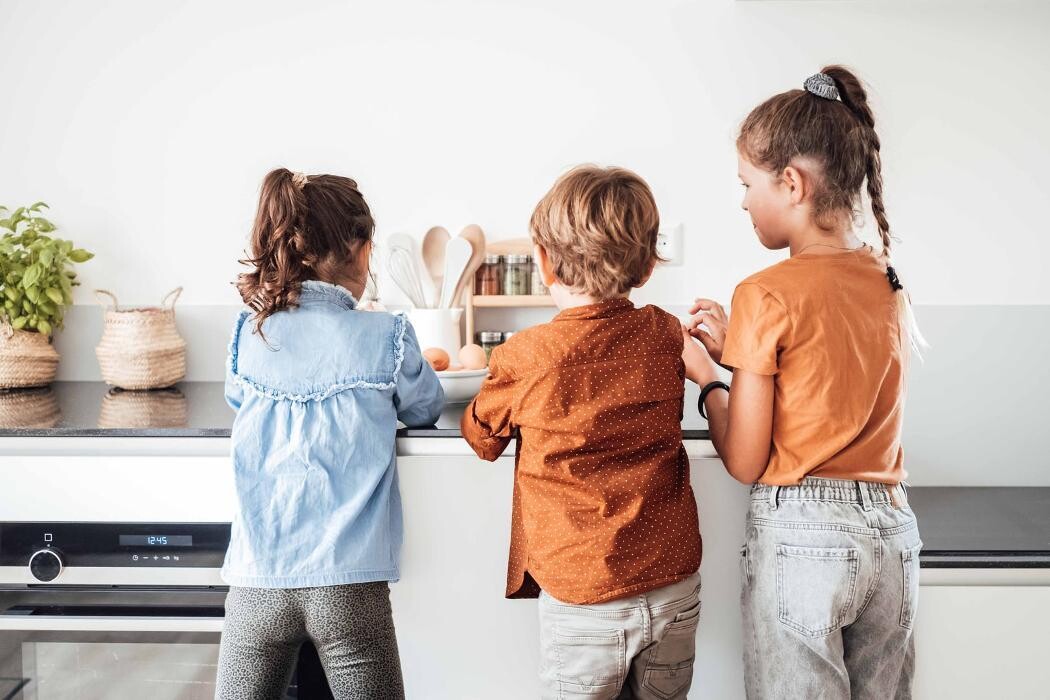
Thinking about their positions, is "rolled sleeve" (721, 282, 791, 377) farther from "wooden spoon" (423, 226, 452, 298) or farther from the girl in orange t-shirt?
"wooden spoon" (423, 226, 452, 298)

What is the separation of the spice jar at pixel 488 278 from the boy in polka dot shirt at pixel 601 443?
0.68 m

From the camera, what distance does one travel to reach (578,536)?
0.92 meters

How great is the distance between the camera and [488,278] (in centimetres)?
165

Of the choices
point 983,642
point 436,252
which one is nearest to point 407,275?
point 436,252

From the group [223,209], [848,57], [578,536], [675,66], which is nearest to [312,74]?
[223,209]

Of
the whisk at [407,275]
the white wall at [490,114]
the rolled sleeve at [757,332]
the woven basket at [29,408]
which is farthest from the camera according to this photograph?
the white wall at [490,114]

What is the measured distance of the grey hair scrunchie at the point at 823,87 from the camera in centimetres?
96

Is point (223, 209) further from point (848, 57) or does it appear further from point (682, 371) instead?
point (848, 57)

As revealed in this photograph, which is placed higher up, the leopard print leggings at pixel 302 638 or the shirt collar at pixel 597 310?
the shirt collar at pixel 597 310

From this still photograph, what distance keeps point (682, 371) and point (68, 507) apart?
2.90 feet

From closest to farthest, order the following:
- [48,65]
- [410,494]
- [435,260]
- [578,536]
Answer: [578,536], [410,494], [435,260], [48,65]

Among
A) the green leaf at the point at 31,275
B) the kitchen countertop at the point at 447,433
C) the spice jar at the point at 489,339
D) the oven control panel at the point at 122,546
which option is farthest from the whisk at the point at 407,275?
the green leaf at the point at 31,275

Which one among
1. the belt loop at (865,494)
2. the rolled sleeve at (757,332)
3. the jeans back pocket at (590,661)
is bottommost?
the jeans back pocket at (590,661)

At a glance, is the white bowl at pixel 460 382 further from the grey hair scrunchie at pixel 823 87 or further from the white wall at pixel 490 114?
the grey hair scrunchie at pixel 823 87
